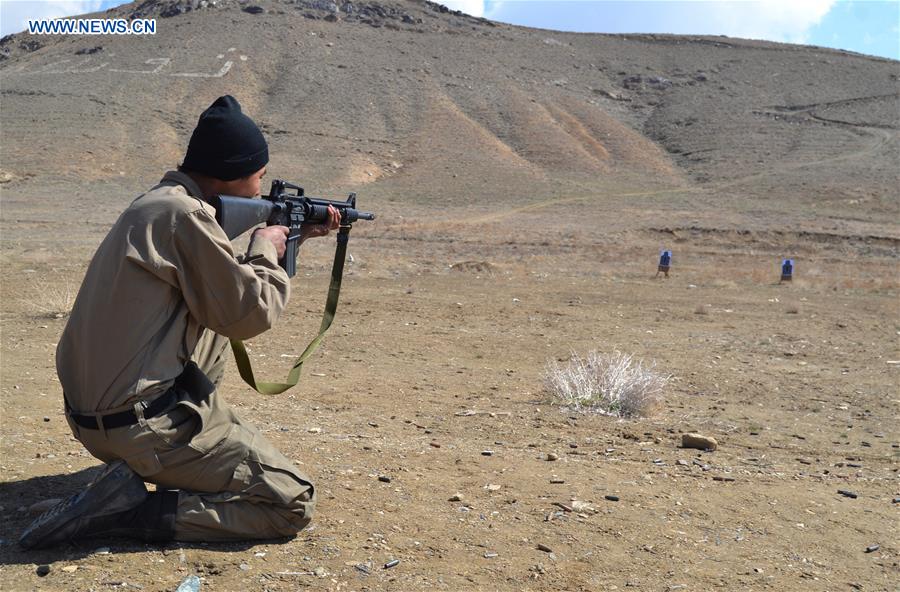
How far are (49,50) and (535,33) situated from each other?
3804 cm

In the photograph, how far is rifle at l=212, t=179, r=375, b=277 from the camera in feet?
10.5

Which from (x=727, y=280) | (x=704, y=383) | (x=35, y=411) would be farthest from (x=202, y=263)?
(x=727, y=280)

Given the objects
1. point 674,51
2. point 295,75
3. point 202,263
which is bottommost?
point 202,263

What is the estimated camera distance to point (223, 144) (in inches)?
124

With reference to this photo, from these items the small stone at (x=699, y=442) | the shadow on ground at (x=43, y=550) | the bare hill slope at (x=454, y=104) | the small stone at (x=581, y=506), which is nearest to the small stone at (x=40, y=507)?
the shadow on ground at (x=43, y=550)

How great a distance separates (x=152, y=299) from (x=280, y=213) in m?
0.81

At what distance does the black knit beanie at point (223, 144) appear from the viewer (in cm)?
312

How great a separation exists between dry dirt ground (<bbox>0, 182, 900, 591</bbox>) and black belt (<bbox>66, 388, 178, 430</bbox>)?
47 centimetres

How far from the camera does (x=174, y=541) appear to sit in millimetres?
3219

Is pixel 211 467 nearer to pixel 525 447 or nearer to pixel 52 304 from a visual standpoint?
pixel 525 447

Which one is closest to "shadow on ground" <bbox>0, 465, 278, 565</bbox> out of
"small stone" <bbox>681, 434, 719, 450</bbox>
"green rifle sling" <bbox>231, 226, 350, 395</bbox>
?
"green rifle sling" <bbox>231, 226, 350, 395</bbox>

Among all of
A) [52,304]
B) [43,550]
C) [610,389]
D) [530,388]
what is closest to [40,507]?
[43,550]

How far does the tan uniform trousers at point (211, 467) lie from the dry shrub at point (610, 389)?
10.0ft

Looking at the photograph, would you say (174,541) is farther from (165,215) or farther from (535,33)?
(535,33)
